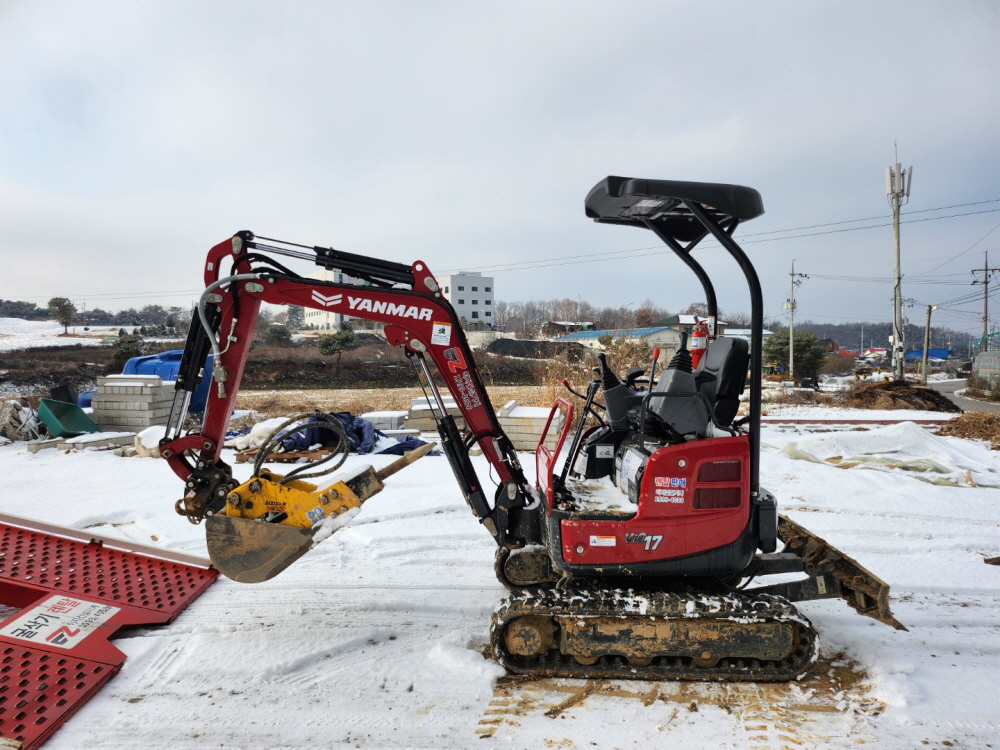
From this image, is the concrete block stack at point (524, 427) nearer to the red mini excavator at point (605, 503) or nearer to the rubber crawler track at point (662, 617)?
the red mini excavator at point (605, 503)

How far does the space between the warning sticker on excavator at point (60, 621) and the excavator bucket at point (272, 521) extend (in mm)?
877

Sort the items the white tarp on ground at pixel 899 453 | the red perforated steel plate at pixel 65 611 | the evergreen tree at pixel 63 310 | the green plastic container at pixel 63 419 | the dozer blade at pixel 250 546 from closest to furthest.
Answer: the red perforated steel plate at pixel 65 611 → the dozer blade at pixel 250 546 → the white tarp on ground at pixel 899 453 → the green plastic container at pixel 63 419 → the evergreen tree at pixel 63 310

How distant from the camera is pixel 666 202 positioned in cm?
378

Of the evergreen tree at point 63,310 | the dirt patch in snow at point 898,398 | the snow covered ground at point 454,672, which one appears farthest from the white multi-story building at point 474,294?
the snow covered ground at point 454,672

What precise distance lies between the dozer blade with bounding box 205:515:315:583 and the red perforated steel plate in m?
0.76

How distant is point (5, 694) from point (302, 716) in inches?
58.8

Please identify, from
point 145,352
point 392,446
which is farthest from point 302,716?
point 145,352

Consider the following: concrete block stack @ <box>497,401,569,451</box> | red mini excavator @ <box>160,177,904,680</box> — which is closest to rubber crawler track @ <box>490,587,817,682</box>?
red mini excavator @ <box>160,177,904,680</box>

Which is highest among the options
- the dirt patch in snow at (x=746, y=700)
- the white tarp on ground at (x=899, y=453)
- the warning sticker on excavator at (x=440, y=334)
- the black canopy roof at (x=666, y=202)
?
the black canopy roof at (x=666, y=202)

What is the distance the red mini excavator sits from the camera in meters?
3.22

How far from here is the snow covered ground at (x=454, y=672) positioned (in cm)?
282

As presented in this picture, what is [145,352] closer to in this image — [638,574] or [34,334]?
[34,334]

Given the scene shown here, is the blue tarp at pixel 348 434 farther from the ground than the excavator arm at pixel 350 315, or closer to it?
closer to it

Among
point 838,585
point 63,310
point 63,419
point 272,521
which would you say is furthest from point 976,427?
point 63,310
